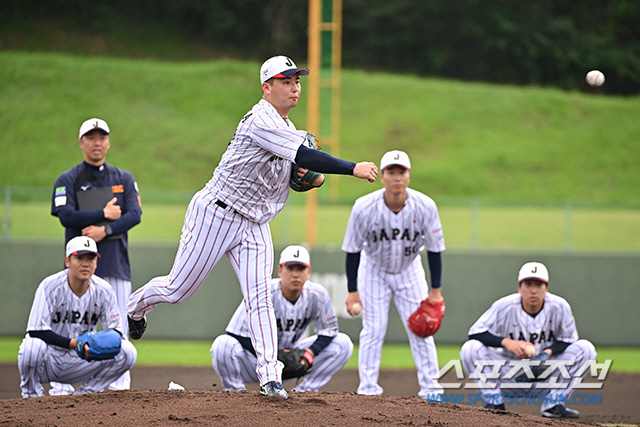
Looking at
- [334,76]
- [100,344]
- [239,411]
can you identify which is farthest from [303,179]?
[334,76]

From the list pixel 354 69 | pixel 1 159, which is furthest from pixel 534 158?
pixel 1 159

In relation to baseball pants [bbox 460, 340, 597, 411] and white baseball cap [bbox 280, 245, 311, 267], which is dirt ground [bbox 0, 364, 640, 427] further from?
white baseball cap [bbox 280, 245, 311, 267]

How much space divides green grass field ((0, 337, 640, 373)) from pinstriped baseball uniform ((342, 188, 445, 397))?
2.94 meters

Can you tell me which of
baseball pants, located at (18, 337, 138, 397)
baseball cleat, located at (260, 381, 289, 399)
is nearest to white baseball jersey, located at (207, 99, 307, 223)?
baseball cleat, located at (260, 381, 289, 399)

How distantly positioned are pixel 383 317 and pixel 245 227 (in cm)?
244

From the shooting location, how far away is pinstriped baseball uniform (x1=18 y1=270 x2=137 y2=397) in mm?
6328

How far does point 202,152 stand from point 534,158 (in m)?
10.9

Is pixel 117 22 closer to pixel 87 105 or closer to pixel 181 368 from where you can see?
pixel 87 105

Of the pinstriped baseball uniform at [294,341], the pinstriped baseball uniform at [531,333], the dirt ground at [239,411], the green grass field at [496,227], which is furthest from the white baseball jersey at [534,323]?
the green grass field at [496,227]

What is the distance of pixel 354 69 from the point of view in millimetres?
29125

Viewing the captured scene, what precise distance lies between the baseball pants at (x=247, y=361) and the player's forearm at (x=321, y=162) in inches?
94.1

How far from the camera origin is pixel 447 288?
11.8m

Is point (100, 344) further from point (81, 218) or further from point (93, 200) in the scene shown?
point (93, 200)

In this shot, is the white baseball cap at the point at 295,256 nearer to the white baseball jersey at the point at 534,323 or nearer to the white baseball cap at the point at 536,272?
the white baseball jersey at the point at 534,323
